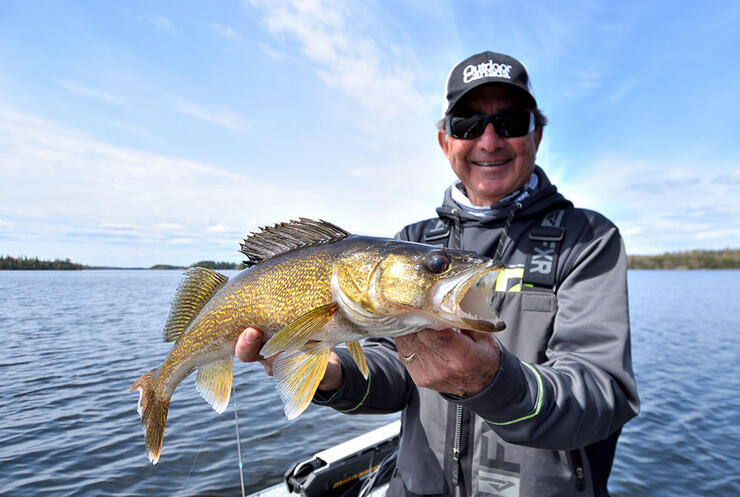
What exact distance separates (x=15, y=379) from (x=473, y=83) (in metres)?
13.1

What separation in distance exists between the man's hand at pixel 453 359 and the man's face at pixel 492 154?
1.63 metres

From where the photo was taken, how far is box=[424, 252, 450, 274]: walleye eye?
1.87 meters

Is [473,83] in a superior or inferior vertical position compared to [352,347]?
superior

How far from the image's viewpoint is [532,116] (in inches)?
121

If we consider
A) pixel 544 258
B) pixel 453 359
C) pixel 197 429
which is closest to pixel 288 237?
pixel 453 359

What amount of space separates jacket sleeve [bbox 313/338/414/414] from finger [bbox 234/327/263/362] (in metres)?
0.62

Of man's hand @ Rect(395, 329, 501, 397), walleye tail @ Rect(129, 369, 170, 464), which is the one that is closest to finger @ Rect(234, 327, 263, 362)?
walleye tail @ Rect(129, 369, 170, 464)

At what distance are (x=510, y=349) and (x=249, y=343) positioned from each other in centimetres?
152

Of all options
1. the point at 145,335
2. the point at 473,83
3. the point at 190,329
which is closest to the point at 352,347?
the point at 190,329

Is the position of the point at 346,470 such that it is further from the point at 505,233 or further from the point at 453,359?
the point at 453,359

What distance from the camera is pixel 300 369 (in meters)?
2.15

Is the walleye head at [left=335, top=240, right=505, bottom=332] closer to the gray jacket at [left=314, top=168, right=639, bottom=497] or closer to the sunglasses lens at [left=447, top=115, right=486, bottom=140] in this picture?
the gray jacket at [left=314, top=168, right=639, bottom=497]

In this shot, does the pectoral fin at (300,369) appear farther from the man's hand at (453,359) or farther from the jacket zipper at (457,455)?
the jacket zipper at (457,455)

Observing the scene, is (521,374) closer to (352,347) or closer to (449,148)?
(352,347)
